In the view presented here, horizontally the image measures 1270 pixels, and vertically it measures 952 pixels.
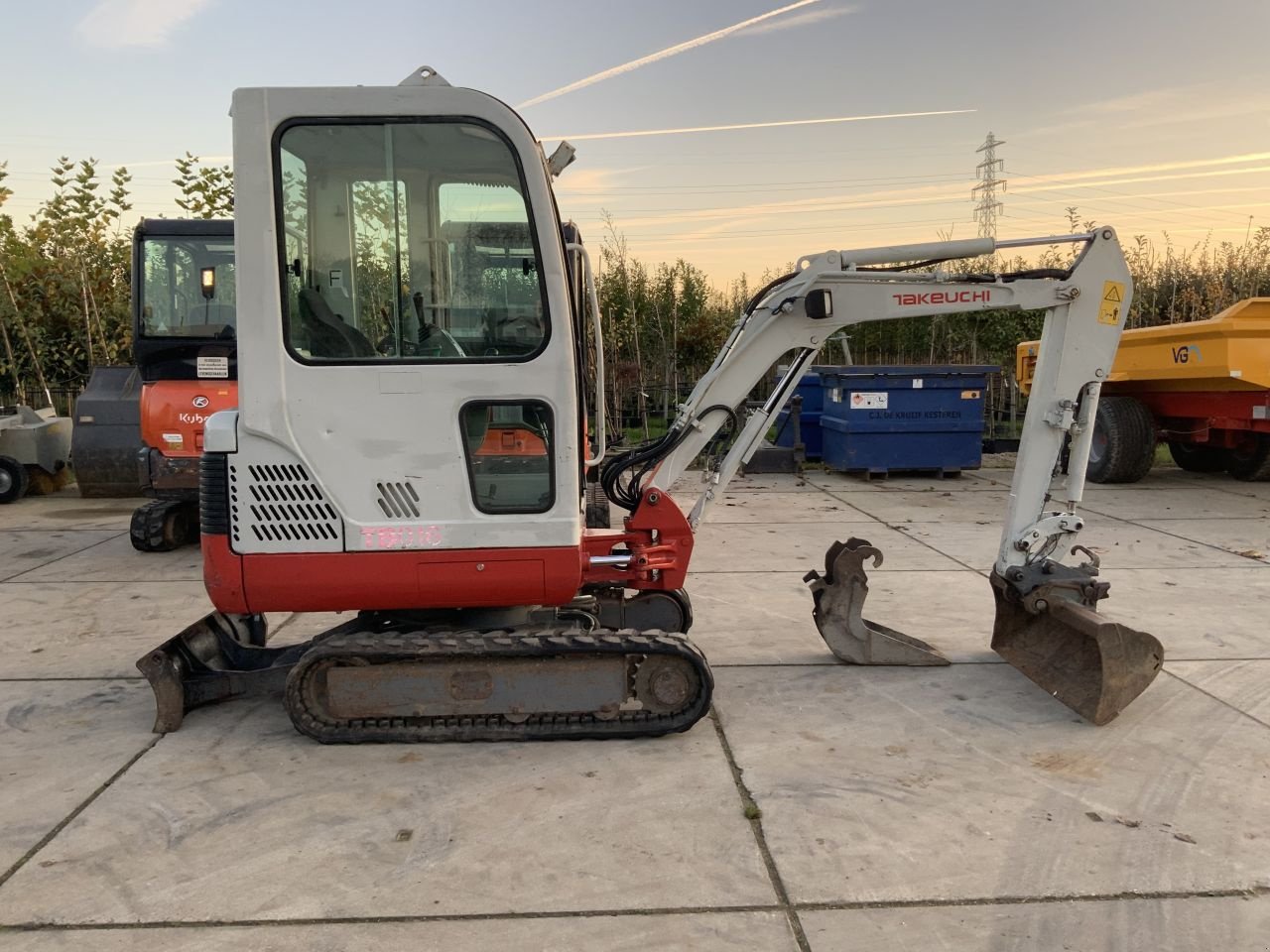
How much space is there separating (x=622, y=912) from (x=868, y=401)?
401 inches

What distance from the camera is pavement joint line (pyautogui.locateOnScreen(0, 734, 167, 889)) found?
10.8 feet

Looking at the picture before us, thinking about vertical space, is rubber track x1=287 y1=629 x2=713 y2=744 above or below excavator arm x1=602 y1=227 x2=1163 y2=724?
below

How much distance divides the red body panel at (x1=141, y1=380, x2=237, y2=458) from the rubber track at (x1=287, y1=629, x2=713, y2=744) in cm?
468

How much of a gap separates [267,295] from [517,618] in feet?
5.94

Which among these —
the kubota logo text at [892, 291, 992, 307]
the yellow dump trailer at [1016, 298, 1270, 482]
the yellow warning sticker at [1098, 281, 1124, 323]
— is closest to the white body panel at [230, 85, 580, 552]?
the kubota logo text at [892, 291, 992, 307]

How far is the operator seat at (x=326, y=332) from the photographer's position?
3.96 m

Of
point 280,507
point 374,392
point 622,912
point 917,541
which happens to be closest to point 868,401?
point 917,541

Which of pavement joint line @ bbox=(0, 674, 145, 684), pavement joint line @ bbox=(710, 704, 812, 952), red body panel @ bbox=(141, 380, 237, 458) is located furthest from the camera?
red body panel @ bbox=(141, 380, 237, 458)

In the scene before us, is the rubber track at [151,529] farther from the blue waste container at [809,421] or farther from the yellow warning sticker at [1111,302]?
the blue waste container at [809,421]

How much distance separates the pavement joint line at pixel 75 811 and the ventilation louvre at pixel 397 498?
1472 millimetres

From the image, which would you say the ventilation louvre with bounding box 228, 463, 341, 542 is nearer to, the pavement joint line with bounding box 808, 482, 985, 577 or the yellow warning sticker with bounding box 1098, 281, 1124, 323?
the yellow warning sticker with bounding box 1098, 281, 1124, 323

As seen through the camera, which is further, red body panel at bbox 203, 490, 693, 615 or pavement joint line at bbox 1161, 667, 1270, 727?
pavement joint line at bbox 1161, 667, 1270, 727

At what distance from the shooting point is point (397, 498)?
4051mm

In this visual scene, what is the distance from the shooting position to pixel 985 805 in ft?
12.1
